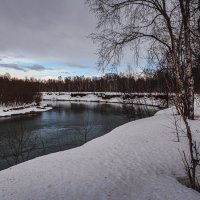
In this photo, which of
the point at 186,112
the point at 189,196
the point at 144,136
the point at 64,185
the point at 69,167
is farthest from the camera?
the point at 186,112

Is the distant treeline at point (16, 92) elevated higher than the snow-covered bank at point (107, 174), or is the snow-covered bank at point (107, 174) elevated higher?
the distant treeline at point (16, 92)

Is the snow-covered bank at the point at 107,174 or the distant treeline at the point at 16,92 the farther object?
the distant treeline at the point at 16,92

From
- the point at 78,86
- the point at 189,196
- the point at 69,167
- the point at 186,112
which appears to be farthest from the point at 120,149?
the point at 78,86

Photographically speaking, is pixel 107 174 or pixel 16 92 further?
pixel 16 92

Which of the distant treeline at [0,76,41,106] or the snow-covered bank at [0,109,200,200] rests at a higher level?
the distant treeline at [0,76,41,106]

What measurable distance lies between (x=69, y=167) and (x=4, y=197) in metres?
2.02

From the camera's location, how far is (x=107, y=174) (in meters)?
6.61

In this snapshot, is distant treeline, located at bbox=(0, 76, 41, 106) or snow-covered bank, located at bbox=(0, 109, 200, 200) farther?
distant treeline, located at bbox=(0, 76, 41, 106)

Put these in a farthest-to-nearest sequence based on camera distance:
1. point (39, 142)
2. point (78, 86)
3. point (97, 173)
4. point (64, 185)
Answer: point (78, 86) < point (39, 142) < point (97, 173) < point (64, 185)

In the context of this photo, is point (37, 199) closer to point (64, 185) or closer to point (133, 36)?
point (64, 185)

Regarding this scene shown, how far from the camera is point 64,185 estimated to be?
6043mm

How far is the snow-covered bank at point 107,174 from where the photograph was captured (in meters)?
5.53

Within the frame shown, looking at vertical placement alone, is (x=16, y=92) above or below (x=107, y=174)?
above

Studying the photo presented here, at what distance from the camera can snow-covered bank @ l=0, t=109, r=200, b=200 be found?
5527mm
